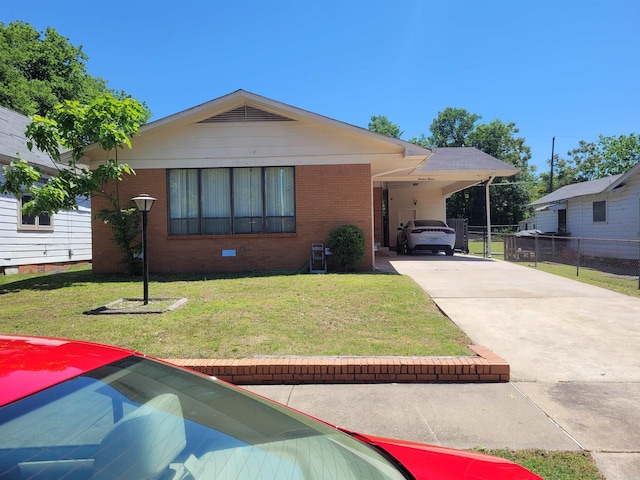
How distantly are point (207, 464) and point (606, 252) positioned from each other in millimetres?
21224

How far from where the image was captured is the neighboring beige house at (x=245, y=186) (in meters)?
12.2

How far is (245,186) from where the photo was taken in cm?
1248

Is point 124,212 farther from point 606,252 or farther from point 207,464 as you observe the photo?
point 606,252

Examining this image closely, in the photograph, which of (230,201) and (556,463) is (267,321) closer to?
(556,463)

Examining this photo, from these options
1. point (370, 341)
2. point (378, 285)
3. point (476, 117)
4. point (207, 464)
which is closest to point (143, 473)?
point (207, 464)

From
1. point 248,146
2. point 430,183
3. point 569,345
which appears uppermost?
point 248,146

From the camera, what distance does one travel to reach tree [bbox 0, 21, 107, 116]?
2480 centimetres

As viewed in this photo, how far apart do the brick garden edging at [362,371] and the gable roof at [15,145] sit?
1174 cm

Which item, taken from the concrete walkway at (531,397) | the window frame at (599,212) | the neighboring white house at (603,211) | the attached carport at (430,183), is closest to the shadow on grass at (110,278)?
the concrete walkway at (531,397)

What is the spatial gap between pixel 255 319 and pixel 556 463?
14.5ft

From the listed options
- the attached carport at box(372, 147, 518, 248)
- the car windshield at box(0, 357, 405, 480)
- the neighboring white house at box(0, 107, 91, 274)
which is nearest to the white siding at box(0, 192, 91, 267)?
the neighboring white house at box(0, 107, 91, 274)

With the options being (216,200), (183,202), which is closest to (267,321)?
(216,200)

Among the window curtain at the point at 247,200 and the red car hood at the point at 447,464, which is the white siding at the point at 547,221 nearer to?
the window curtain at the point at 247,200

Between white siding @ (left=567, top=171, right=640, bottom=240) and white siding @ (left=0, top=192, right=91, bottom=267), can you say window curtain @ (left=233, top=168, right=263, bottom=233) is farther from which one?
white siding @ (left=567, top=171, right=640, bottom=240)
